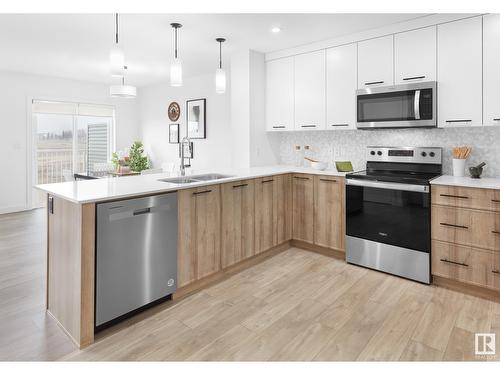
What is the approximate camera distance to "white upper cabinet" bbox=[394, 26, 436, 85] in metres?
3.13

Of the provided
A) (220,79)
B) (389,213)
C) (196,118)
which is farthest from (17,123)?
(389,213)

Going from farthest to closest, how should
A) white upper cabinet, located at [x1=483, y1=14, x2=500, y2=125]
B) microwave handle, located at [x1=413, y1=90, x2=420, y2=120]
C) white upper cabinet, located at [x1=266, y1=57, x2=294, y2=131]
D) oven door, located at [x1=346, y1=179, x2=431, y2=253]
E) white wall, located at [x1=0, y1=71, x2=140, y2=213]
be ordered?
white wall, located at [x1=0, y1=71, x2=140, y2=213]
white upper cabinet, located at [x1=266, y1=57, x2=294, y2=131]
microwave handle, located at [x1=413, y1=90, x2=420, y2=120]
oven door, located at [x1=346, y1=179, x2=431, y2=253]
white upper cabinet, located at [x1=483, y1=14, x2=500, y2=125]

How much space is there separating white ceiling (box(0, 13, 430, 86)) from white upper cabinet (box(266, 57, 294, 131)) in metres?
0.22

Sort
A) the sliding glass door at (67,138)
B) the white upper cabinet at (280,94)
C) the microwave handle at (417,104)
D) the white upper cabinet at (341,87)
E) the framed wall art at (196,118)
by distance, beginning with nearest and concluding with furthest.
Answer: the microwave handle at (417,104), the white upper cabinet at (341,87), the white upper cabinet at (280,94), the framed wall art at (196,118), the sliding glass door at (67,138)

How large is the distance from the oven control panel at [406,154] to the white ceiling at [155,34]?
123 centimetres

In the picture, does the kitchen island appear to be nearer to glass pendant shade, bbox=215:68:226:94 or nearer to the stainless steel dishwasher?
the stainless steel dishwasher

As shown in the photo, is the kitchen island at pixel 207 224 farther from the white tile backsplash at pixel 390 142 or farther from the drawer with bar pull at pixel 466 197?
the drawer with bar pull at pixel 466 197

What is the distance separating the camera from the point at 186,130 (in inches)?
252

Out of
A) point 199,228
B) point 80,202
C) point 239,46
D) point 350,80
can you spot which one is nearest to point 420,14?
point 350,80

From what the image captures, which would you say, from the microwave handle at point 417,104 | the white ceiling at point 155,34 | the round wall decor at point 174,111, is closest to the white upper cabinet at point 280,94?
the white ceiling at point 155,34

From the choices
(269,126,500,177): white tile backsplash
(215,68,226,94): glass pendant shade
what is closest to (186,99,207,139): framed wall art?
(269,126,500,177): white tile backsplash

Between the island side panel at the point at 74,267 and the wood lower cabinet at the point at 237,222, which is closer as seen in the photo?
the island side panel at the point at 74,267

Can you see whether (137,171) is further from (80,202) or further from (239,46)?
(80,202)

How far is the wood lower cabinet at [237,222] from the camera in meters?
3.04
